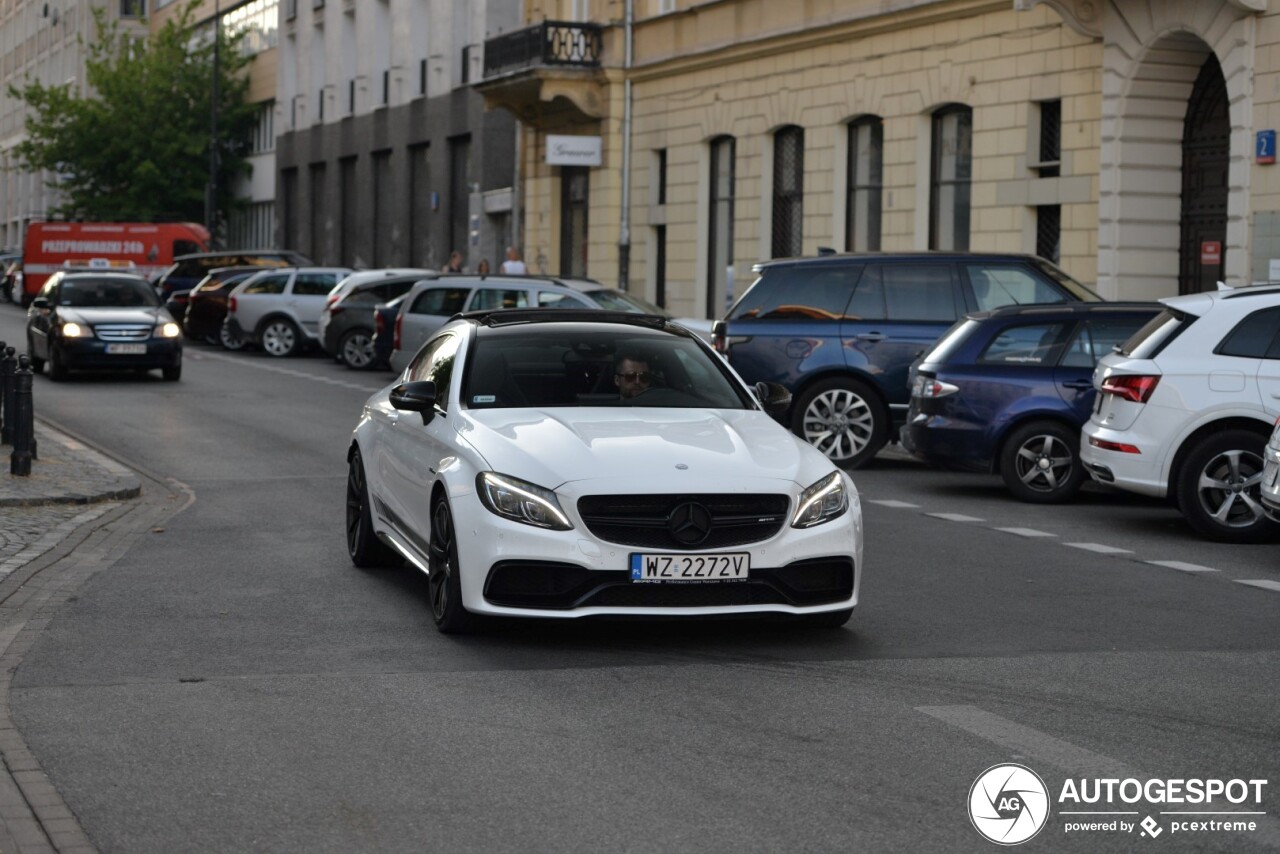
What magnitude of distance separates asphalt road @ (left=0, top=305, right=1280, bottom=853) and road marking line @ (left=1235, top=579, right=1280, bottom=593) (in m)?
0.04

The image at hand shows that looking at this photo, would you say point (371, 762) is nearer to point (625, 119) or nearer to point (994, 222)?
point (994, 222)

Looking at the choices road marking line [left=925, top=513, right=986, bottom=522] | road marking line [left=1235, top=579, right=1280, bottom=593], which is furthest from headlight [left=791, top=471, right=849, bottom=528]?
road marking line [left=925, top=513, right=986, bottom=522]

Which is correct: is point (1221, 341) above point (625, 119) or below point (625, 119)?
below

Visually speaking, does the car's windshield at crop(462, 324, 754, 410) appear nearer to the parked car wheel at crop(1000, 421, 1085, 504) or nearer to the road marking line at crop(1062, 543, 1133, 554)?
the road marking line at crop(1062, 543, 1133, 554)

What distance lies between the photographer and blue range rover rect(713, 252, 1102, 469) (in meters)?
18.8

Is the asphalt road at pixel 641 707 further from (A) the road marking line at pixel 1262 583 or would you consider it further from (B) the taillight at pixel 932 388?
(B) the taillight at pixel 932 388

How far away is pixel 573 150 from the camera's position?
39156 millimetres

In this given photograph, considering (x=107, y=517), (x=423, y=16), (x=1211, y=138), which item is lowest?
(x=107, y=517)

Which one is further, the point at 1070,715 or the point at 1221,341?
the point at 1221,341

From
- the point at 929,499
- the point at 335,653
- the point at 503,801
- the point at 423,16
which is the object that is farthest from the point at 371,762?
the point at 423,16

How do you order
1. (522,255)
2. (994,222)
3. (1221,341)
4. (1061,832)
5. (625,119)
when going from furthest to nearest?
(522,255), (625,119), (994,222), (1221,341), (1061,832)

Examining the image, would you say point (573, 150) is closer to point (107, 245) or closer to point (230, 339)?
point (230, 339)

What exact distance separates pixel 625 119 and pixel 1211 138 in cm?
1548

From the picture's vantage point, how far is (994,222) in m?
28.6
